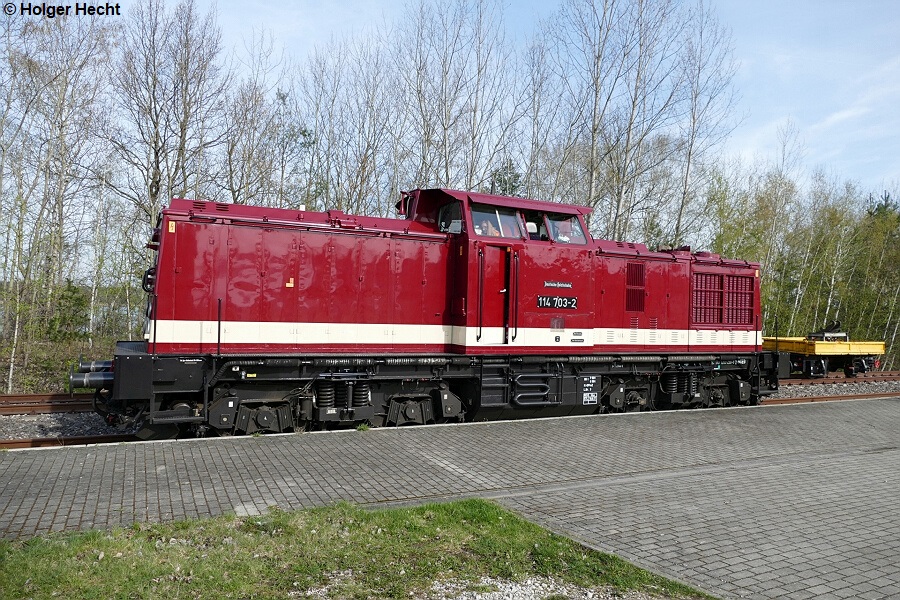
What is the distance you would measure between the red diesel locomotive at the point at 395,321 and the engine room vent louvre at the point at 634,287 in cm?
3

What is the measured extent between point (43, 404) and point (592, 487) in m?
9.99

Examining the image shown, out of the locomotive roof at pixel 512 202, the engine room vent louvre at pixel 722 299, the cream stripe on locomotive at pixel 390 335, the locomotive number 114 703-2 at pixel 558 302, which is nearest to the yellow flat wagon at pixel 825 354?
the engine room vent louvre at pixel 722 299

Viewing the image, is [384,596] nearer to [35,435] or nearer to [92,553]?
[92,553]

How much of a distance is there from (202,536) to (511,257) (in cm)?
684

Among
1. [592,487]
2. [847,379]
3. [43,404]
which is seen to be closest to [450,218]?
[592,487]

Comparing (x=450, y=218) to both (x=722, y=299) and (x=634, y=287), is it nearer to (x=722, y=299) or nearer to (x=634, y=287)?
(x=634, y=287)

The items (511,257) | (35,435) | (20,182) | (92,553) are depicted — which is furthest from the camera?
(20,182)

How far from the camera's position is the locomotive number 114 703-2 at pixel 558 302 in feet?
34.9

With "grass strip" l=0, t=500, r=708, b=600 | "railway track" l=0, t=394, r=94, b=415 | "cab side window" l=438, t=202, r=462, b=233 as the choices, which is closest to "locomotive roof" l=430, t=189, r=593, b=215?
"cab side window" l=438, t=202, r=462, b=233

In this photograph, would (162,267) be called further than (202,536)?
Yes

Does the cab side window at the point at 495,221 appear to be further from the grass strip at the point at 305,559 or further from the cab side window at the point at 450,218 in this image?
the grass strip at the point at 305,559

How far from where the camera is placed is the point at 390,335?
9906mm

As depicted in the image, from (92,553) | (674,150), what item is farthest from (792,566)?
(674,150)

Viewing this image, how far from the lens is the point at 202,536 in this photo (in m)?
4.81
